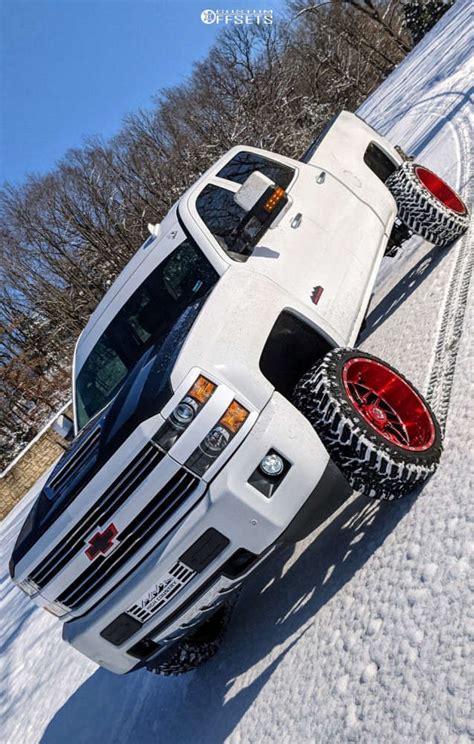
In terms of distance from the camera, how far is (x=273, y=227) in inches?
149

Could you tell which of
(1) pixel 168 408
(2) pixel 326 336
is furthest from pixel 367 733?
(2) pixel 326 336

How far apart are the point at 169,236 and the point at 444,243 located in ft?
7.77

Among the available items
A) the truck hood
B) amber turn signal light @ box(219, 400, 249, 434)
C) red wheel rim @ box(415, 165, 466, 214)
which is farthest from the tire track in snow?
the truck hood

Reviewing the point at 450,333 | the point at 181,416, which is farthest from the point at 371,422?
the point at 450,333

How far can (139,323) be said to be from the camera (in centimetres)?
385

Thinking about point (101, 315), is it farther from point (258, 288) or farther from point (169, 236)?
point (258, 288)

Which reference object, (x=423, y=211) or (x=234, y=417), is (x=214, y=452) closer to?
(x=234, y=417)

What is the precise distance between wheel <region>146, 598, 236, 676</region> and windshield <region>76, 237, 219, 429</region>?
58.3 inches

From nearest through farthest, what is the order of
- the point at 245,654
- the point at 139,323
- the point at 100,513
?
the point at 100,513 → the point at 245,654 → the point at 139,323

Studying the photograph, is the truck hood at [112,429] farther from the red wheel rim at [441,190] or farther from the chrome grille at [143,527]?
the red wheel rim at [441,190]

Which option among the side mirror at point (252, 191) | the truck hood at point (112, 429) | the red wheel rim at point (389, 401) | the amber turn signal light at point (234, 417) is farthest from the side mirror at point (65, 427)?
the red wheel rim at point (389, 401)

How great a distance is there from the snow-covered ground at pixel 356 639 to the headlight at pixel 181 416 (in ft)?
3.74

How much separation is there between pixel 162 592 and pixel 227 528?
44cm

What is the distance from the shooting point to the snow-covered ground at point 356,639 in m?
2.20
